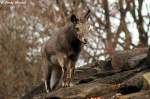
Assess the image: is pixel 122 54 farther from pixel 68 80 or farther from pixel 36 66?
pixel 36 66

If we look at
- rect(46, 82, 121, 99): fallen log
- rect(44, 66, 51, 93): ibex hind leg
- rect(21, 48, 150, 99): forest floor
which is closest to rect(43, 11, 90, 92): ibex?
rect(44, 66, 51, 93): ibex hind leg

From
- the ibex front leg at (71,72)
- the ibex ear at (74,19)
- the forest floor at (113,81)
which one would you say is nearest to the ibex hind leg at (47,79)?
the forest floor at (113,81)

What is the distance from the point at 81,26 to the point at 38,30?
1237 centimetres

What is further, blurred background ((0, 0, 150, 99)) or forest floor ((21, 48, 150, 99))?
blurred background ((0, 0, 150, 99))

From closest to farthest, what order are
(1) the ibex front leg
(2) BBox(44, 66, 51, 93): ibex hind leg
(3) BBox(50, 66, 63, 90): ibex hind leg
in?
(1) the ibex front leg
(3) BBox(50, 66, 63, 90): ibex hind leg
(2) BBox(44, 66, 51, 93): ibex hind leg

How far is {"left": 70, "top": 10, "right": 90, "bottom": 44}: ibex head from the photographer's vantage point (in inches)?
515

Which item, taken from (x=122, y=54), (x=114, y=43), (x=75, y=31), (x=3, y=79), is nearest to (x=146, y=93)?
(x=75, y=31)

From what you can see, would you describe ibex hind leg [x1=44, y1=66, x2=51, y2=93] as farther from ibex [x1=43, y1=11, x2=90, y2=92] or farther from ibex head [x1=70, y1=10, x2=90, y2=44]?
ibex head [x1=70, y1=10, x2=90, y2=44]

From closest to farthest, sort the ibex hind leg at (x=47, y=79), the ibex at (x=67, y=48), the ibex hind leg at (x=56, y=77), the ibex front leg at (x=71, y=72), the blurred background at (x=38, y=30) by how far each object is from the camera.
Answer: the ibex at (x=67, y=48) → the ibex front leg at (x=71, y=72) → the ibex hind leg at (x=56, y=77) → the ibex hind leg at (x=47, y=79) → the blurred background at (x=38, y=30)

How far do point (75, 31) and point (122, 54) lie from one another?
218 cm

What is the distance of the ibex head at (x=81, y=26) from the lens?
1309 cm

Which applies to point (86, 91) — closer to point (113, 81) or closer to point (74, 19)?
point (113, 81)

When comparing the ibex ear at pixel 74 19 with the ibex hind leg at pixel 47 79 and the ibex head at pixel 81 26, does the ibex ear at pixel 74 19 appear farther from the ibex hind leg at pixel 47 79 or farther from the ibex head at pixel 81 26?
the ibex hind leg at pixel 47 79

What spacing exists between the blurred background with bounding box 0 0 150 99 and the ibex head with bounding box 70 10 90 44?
33.8 ft
